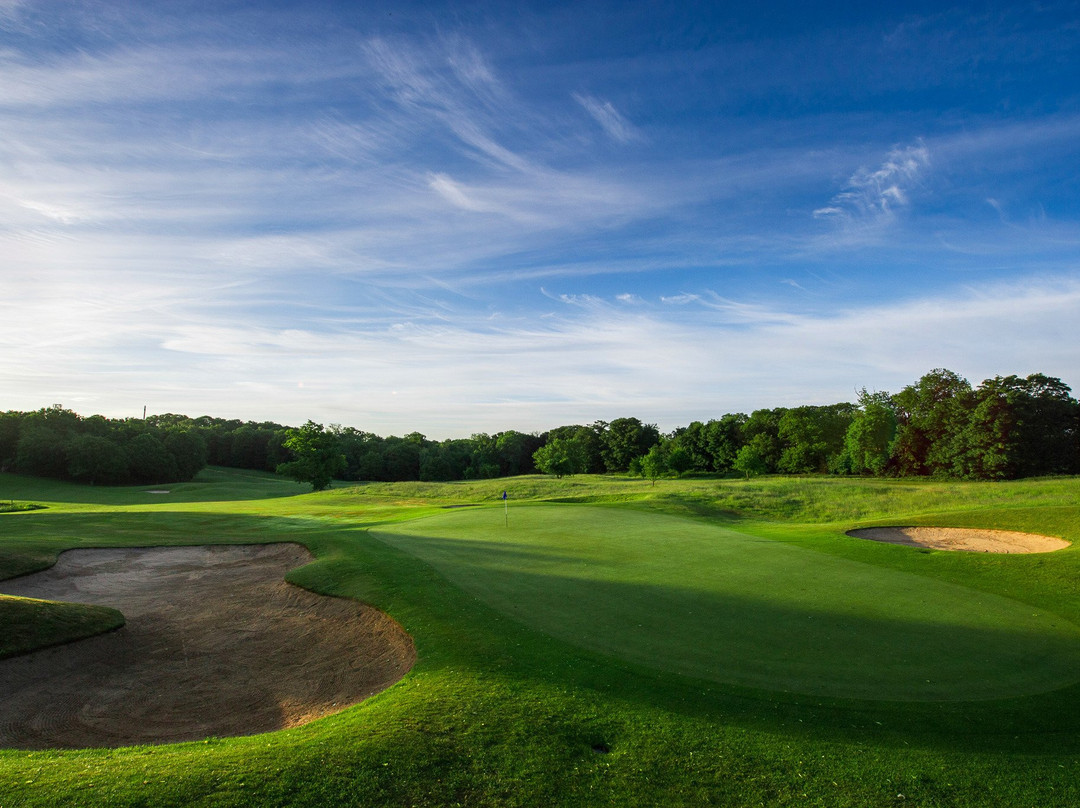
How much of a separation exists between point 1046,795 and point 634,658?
5.07 metres

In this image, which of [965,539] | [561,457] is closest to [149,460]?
[561,457]

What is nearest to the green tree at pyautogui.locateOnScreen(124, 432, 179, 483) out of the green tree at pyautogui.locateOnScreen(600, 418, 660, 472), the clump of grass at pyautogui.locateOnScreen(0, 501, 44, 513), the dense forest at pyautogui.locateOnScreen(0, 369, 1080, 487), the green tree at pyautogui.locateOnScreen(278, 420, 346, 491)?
the dense forest at pyautogui.locateOnScreen(0, 369, 1080, 487)

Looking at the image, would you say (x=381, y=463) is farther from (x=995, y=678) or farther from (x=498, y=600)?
(x=995, y=678)

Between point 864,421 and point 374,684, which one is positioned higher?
point 864,421

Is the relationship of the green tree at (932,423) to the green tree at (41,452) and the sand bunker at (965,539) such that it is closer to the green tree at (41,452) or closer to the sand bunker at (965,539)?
the sand bunker at (965,539)

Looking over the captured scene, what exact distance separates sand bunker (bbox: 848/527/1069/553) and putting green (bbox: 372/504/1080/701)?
5752mm

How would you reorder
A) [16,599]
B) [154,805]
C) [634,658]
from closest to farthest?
[154,805]
[634,658]
[16,599]

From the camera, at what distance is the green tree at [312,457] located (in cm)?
6062

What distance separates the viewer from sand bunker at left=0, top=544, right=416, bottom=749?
352 inches

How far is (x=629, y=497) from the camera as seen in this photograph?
120 ft

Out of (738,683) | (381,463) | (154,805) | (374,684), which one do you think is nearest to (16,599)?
(374,684)

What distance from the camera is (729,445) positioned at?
303 ft

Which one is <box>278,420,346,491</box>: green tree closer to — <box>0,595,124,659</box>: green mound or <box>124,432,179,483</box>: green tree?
<box>124,432,179,483</box>: green tree

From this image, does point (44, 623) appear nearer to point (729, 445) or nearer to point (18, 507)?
point (18, 507)
